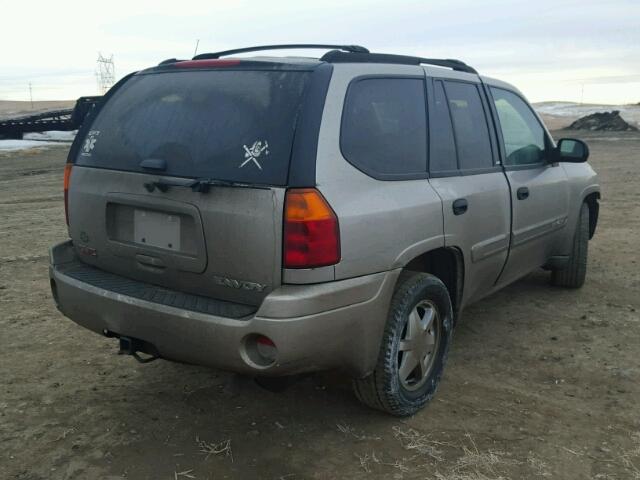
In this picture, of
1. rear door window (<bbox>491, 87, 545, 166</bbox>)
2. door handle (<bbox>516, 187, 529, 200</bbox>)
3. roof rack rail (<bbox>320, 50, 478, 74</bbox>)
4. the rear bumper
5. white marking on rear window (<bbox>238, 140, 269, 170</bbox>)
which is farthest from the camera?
rear door window (<bbox>491, 87, 545, 166</bbox>)

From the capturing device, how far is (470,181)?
377 cm

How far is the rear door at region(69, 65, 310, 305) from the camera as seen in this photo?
8.94ft

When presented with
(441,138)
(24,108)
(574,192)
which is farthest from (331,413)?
(24,108)

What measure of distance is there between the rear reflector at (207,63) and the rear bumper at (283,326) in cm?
117

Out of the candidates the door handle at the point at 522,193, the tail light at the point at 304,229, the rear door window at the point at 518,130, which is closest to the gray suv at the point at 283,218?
the tail light at the point at 304,229

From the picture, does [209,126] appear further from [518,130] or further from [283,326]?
[518,130]

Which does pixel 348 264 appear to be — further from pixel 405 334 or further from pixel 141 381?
pixel 141 381

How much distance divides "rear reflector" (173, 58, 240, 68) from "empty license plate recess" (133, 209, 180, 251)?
0.79m

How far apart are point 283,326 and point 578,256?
3.78m

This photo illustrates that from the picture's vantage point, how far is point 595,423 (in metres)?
3.34

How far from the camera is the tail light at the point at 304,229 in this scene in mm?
2660

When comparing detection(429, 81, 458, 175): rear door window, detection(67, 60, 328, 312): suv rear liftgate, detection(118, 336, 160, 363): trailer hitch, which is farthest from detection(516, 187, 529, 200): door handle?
detection(118, 336, 160, 363): trailer hitch

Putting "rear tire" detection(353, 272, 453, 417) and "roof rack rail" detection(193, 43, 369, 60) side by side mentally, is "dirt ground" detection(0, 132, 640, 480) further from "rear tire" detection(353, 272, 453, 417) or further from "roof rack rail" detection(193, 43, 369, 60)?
"roof rack rail" detection(193, 43, 369, 60)

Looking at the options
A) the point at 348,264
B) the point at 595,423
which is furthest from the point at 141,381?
the point at 595,423
